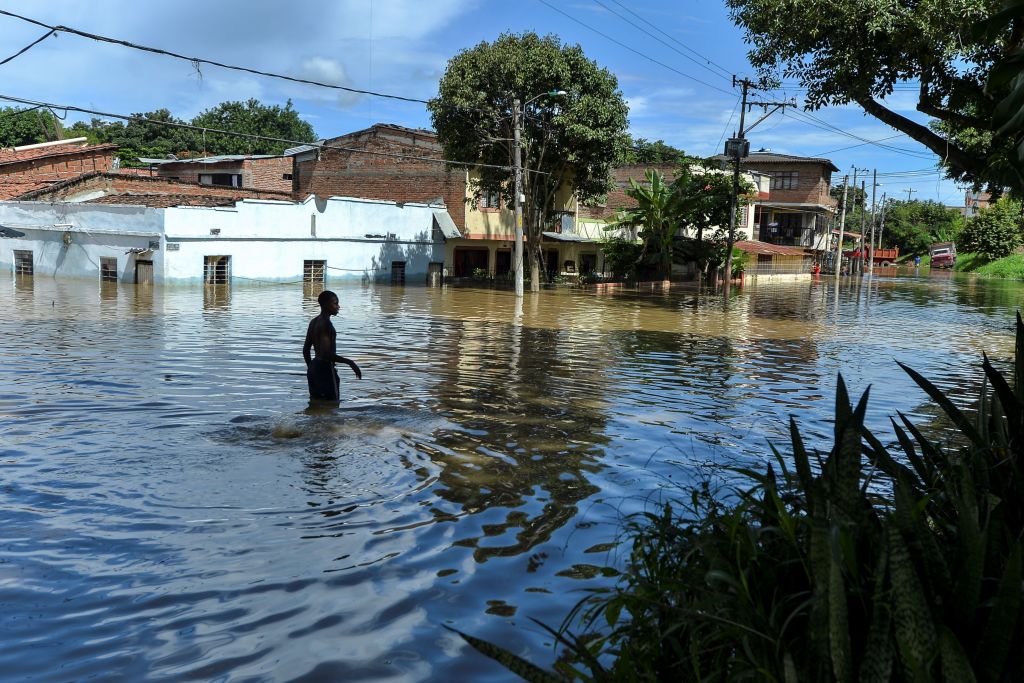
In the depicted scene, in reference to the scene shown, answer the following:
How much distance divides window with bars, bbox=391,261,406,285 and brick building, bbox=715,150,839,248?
40239mm

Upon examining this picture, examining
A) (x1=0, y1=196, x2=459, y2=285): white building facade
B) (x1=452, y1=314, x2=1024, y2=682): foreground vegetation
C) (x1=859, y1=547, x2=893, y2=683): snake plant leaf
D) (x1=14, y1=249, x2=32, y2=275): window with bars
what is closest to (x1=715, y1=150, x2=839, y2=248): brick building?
(x1=0, y1=196, x2=459, y2=285): white building facade

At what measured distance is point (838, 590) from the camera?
8.46ft

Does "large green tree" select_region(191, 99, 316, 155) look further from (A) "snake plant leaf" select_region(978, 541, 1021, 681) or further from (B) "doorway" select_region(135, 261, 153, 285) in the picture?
(A) "snake plant leaf" select_region(978, 541, 1021, 681)

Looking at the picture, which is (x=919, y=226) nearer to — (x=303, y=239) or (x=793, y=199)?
(x=793, y=199)

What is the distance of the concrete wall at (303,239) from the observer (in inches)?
1202

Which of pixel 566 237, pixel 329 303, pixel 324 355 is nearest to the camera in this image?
pixel 329 303

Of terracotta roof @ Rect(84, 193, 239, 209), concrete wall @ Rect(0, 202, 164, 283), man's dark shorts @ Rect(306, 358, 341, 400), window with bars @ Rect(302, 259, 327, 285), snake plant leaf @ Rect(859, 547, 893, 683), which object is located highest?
terracotta roof @ Rect(84, 193, 239, 209)

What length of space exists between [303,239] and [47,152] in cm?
1574

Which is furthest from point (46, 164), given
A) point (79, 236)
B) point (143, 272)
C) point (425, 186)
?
point (425, 186)

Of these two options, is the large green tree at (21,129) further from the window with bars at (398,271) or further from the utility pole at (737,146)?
the utility pole at (737,146)

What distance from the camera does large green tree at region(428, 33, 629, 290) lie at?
112 ft

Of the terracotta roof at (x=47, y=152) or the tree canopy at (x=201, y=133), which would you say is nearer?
the terracotta roof at (x=47, y=152)

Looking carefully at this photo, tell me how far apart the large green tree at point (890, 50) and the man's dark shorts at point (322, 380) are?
35.3 feet

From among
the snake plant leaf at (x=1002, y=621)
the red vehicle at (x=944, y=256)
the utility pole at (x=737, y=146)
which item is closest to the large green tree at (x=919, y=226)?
the red vehicle at (x=944, y=256)
